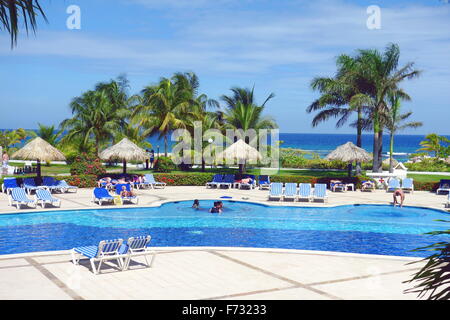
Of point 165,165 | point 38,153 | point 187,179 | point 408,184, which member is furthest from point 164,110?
point 408,184

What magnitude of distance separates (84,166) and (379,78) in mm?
17663

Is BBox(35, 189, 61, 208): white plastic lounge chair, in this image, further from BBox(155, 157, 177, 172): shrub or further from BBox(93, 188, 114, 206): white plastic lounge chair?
BBox(155, 157, 177, 172): shrub

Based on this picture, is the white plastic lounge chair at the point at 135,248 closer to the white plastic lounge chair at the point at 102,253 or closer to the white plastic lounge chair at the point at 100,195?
the white plastic lounge chair at the point at 102,253

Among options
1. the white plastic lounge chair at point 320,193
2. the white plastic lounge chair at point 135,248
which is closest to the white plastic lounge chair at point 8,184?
the white plastic lounge chair at point 320,193

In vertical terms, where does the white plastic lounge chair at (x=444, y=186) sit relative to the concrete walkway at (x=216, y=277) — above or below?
above

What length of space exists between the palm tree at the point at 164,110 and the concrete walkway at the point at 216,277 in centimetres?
2081

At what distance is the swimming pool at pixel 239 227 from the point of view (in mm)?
13535

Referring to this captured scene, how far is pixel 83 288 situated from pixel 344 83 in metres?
24.2

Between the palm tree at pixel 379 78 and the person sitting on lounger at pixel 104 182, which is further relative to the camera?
the palm tree at pixel 379 78

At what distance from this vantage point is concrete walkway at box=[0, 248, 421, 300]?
812cm
